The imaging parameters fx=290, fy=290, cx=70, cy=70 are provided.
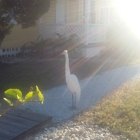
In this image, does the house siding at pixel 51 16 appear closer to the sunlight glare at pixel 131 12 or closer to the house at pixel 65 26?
the house at pixel 65 26

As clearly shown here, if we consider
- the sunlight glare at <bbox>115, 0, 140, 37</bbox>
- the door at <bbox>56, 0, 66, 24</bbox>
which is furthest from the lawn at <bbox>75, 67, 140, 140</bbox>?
the sunlight glare at <bbox>115, 0, 140, 37</bbox>

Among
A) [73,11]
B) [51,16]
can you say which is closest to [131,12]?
[73,11]

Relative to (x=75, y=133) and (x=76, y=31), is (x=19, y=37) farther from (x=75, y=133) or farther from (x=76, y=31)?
(x=75, y=133)

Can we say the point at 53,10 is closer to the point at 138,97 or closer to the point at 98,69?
the point at 98,69

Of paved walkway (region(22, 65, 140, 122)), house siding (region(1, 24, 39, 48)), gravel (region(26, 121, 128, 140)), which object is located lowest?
paved walkway (region(22, 65, 140, 122))

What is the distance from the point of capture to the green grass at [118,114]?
5102 mm

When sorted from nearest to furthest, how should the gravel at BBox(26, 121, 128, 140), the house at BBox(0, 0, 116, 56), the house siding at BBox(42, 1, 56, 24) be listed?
the gravel at BBox(26, 121, 128, 140) → the house at BBox(0, 0, 116, 56) → the house siding at BBox(42, 1, 56, 24)

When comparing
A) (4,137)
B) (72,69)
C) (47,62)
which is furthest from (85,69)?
(4,137)

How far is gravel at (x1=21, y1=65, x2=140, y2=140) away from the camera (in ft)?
15.9

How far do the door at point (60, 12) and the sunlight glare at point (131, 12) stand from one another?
12.6 feet

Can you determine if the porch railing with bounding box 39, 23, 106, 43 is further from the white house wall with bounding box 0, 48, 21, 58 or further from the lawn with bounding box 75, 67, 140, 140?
the lawn with bounding box 75, 67, 140, 140

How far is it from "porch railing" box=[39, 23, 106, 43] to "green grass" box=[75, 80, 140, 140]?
7533mm

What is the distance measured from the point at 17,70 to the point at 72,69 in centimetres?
205

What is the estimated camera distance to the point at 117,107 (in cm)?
628
